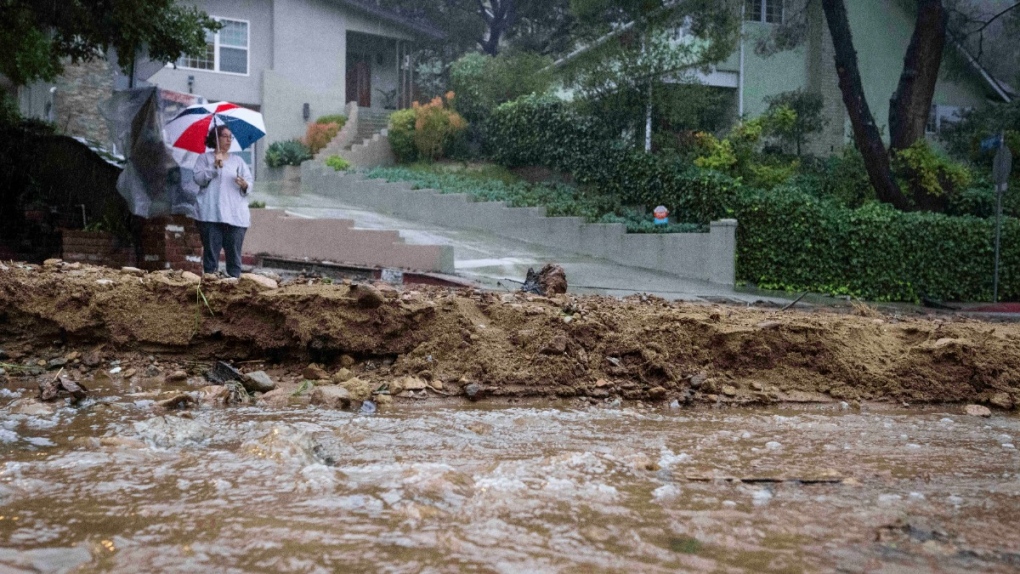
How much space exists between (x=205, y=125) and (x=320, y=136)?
52.0 feet

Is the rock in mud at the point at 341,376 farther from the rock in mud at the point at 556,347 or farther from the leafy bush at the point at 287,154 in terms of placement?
the leafy bush at the point at 287,154

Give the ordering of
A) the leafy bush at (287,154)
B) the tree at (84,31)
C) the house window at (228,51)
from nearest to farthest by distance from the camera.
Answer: the tree at (84,31), the leafy bush at (287,154), the house window at (228,51)

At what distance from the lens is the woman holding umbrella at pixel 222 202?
836cm

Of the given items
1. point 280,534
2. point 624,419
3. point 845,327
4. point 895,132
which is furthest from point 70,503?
point 895,132

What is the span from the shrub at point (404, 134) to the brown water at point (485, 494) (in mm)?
19095

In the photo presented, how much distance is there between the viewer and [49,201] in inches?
408

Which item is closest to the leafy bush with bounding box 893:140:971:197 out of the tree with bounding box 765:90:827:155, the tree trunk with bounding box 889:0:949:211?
the tree trunk with bounding box 889:0:949:211

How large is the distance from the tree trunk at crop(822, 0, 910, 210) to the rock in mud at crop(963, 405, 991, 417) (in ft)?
43.0

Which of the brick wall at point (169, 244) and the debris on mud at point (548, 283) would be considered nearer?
the debris on mud at point (548, 283)

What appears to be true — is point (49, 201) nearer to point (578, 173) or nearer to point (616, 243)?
point (616, 243)

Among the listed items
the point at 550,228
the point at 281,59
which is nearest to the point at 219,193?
the point at 550,228

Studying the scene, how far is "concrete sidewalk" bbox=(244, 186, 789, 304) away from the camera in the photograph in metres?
13.3

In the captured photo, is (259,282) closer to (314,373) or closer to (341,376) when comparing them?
(314,373)

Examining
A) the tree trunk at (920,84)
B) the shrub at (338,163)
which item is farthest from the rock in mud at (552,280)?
the shrub at (338,163)
